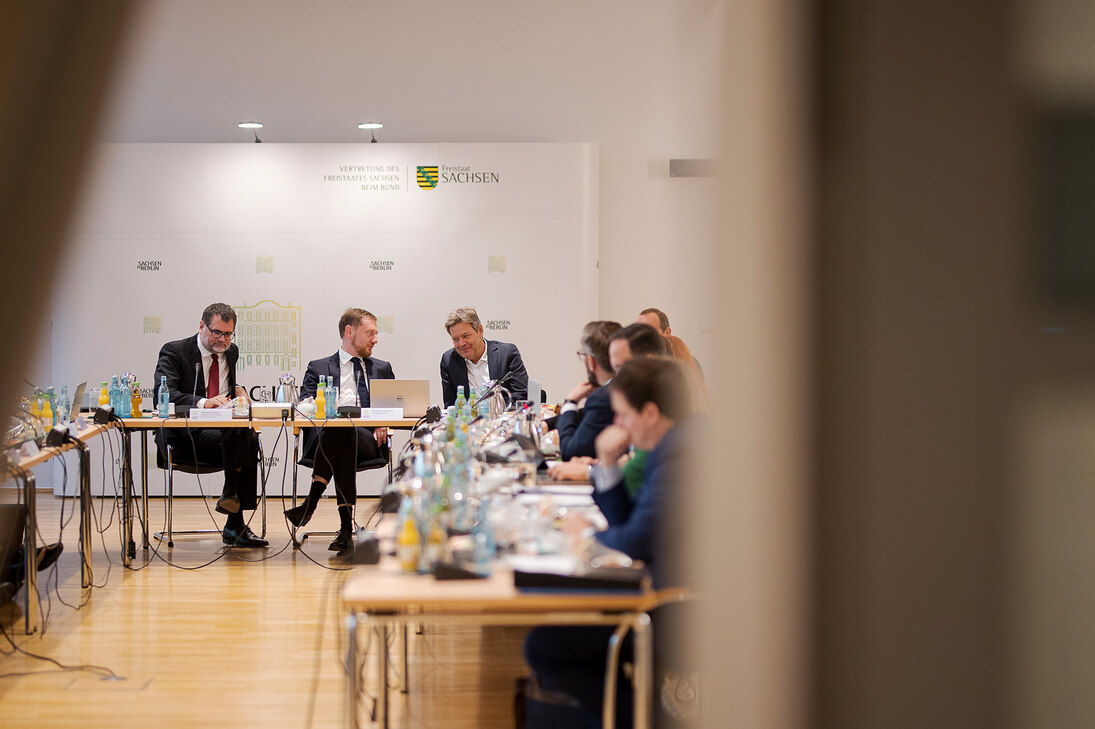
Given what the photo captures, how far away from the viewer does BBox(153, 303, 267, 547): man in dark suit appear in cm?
526

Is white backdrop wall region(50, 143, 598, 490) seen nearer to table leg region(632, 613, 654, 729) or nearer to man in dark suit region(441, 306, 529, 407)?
man in dark suit region(441, 306, 529, 407)

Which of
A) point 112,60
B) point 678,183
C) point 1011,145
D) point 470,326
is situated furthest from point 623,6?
point 470,326

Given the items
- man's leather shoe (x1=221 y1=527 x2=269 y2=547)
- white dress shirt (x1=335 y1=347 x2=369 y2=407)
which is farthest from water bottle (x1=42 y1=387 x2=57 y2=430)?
white dress shirt (x1=335 y1=347 x2=369 y2=407)

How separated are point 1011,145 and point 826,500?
0.34 m

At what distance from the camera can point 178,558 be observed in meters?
5.06

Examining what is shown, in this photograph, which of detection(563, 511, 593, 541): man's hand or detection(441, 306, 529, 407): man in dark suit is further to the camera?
detection(441, 306, 529, 407): man in dark suit

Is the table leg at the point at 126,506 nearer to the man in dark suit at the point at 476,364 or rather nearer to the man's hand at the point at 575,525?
the man in dark suit at the point at 476,364

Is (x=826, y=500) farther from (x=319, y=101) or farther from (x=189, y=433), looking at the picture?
(x=319, y=101)

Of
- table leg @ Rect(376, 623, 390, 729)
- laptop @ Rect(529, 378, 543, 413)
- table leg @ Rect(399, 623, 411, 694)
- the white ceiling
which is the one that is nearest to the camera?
the white ceiling

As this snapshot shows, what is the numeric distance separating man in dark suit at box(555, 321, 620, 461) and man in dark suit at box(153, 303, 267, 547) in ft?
6.55

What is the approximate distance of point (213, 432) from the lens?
212 inches

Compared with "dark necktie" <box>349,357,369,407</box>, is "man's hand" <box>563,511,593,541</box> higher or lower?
lower

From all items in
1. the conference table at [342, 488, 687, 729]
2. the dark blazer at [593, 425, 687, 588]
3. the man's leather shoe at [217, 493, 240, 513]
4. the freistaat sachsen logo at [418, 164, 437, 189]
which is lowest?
the man's leather shoe at [217, 493, 240, 513]

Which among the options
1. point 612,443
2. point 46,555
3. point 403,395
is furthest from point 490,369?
point 612,443
